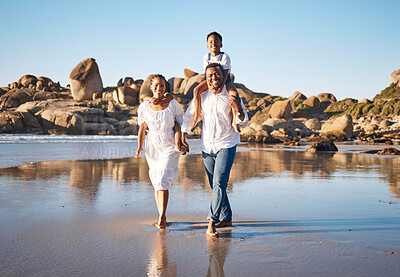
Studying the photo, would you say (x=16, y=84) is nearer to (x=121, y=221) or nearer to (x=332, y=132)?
(x=332, y=132)

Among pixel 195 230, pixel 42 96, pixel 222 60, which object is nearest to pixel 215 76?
pixel 222 60

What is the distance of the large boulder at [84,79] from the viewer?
70625mm

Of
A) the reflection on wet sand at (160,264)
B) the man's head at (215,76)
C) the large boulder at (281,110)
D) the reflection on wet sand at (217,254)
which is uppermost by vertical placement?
the large boulder at (281,110)

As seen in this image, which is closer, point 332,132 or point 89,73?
point 332,132

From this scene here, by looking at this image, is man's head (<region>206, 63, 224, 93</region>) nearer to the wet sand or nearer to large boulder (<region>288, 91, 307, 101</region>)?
the wet sand

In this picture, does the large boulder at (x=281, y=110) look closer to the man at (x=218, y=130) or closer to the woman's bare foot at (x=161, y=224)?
the man at (x=218, y=130)

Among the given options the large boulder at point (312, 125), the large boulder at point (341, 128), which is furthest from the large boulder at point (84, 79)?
the large boulder at point (341, 128)

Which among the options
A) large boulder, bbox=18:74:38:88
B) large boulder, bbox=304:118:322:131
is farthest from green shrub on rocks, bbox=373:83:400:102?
large boulder, bbox=18:74:38:88

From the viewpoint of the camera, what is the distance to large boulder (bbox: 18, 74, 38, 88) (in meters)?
83.9

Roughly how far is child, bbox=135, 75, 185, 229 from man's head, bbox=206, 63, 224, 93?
1.69 ft

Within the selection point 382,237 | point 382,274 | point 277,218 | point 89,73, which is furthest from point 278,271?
point 89,73

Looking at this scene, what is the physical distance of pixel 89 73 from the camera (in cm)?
A: 7112

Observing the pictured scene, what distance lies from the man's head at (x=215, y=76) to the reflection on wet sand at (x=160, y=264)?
70.5 inches

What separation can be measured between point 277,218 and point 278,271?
188cm
